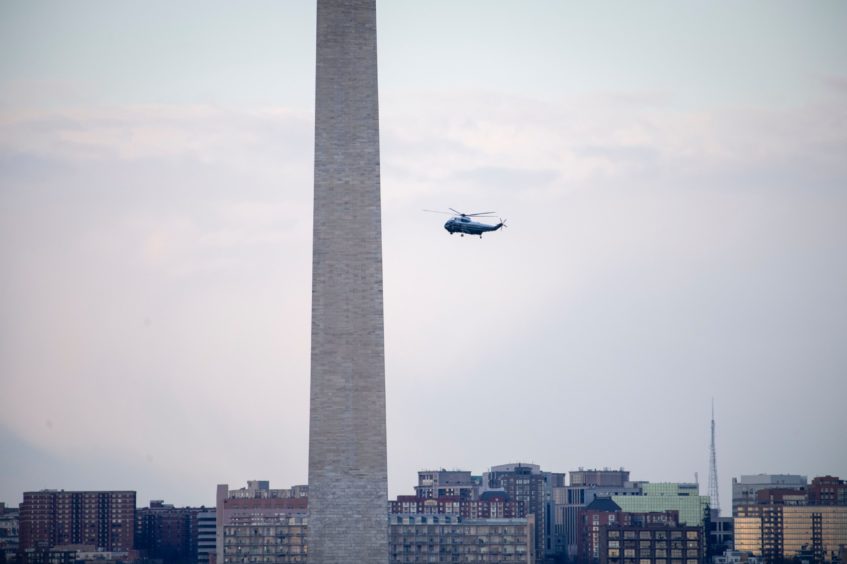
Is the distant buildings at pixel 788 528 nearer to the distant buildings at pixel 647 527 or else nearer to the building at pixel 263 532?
the distant buildings at pixel 647 527

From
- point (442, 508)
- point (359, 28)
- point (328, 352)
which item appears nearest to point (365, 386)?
point (328, 352)

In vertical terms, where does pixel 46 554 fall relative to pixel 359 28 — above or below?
below

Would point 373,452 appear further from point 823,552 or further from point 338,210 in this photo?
point 823,552

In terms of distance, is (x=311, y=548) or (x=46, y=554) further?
(x=46, y=554)

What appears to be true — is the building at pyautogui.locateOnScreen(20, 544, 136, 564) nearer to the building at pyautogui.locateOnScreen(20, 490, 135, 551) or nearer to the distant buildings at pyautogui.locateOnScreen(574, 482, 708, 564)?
the building at pyautogui.locateOnScreen(20, 490, 135, 551)

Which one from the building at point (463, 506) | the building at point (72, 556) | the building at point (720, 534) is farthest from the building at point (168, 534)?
the building at point (720, 534)

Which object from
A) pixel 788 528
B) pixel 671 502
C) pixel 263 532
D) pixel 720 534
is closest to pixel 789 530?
pixel 788 528
